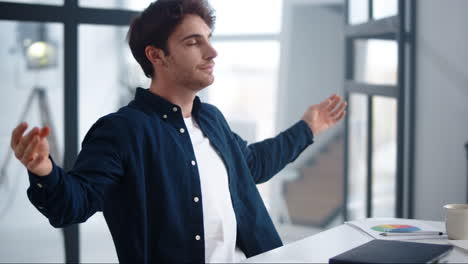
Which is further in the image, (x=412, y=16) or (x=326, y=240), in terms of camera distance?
(x=412, y=16)

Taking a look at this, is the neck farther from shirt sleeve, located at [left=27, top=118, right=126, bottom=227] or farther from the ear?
shirt sleeve, located at [left=27, top=118, right=126, bottom=227]

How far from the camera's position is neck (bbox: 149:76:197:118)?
172 cm

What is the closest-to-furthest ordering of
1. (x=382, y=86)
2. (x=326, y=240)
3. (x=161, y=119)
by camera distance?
(x=326, y=240) < (x=161, y=119) < (x=382, y=86)

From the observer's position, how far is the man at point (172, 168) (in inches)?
61.1

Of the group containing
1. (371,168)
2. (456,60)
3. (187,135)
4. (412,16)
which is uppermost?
(412,16)

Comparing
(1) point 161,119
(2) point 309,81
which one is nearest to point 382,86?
(1) point 161,119

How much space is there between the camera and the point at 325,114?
6.69 feet

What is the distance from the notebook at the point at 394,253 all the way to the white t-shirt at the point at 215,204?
455mm

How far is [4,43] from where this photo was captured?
2875 millimetres

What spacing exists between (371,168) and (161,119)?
1959mm

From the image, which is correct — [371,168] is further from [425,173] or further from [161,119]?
[161,119]

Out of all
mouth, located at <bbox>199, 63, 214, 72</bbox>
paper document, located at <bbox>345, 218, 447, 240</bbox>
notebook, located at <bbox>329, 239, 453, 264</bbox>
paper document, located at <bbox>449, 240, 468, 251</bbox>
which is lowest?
paper document, located at <bbox>449, 240, 468, 251</bbox>

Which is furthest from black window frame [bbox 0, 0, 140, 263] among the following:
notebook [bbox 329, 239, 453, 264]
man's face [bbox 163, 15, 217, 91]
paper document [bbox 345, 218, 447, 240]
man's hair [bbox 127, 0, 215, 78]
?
notebook [bbox 329, 239, 453, 264]

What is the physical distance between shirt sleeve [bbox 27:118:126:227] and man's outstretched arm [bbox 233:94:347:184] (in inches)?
20.3
